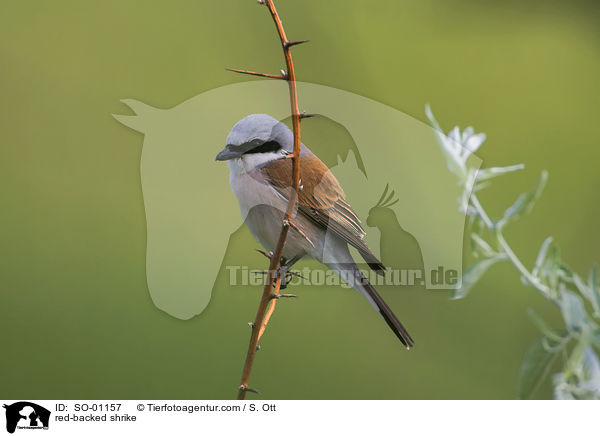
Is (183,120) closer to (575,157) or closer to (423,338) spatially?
(423,338)

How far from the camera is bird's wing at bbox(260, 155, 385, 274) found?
0.99 metres

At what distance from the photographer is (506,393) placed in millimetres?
1476

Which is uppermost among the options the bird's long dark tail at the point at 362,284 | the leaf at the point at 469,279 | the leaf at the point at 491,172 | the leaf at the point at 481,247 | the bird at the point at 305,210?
the bird at the point at 305,210

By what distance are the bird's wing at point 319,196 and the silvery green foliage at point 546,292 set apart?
0.39m

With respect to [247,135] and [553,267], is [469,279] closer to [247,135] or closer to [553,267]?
[553,267]

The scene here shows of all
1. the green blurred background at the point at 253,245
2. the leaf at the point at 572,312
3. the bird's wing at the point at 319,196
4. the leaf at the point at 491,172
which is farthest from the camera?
the green blurred background at the point at 253,245

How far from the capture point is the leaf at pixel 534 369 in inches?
17.6

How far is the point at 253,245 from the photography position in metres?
1.34

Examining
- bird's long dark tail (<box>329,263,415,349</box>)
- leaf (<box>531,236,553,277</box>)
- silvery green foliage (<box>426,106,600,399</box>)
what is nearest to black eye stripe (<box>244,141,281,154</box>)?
bird's long dark tail (<box>329,263,415,349</box>)

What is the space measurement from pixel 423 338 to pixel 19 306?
42.2 inches
